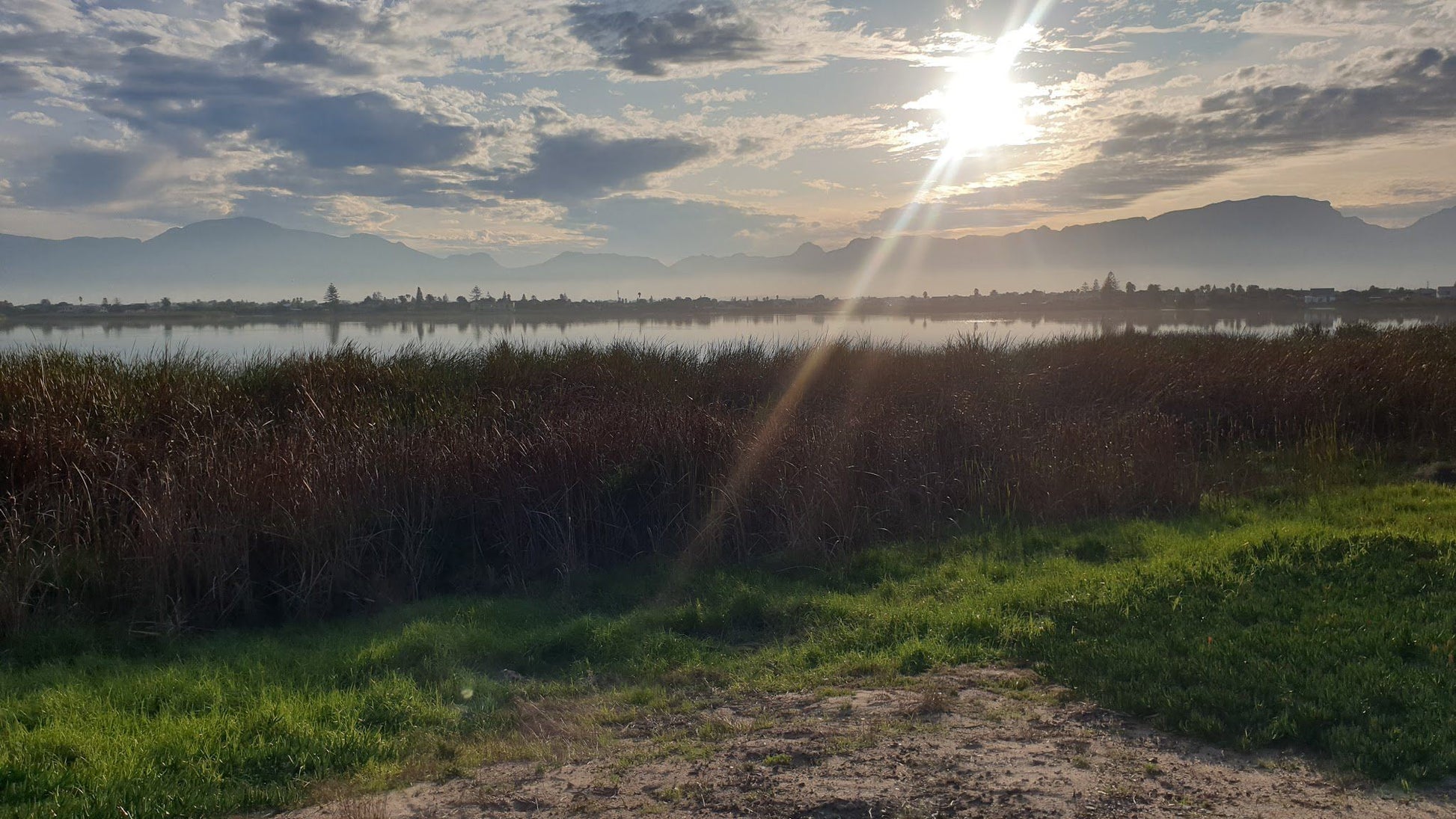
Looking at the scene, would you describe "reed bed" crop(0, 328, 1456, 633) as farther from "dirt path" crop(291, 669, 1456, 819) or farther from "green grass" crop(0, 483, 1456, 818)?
"dirt path" crop(291, 669, 1456, 819)

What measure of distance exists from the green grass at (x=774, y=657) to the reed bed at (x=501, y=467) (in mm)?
738

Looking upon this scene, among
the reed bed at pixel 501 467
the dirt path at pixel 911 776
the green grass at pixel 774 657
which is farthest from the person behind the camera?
the reed bed at pixel 501 467

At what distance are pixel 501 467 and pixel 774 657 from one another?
4.39 meters

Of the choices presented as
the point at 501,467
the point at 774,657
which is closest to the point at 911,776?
the point at 774,657

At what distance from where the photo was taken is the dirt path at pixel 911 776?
3928 millimetres

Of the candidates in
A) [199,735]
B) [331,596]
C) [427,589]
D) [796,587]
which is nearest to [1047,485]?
[796,587]

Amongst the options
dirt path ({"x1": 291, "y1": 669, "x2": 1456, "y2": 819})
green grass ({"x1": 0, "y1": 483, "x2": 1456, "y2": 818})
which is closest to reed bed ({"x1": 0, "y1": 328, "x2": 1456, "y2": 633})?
green grass ({"x1": 0, "y1": 483, "x2": 1456, "y2": 818})

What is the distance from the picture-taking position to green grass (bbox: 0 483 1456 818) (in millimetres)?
4469

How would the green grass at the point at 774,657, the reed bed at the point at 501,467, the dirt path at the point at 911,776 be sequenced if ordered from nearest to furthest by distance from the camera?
the dirt path at the point at 911,776
the green grass at the point at 774,657
the reed bed at the point at 501,467

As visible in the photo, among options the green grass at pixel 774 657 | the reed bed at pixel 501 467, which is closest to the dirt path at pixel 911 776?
the green grass at pixel 774 657

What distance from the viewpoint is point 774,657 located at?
20.2 ft

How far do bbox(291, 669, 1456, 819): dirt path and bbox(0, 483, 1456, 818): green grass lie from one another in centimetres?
27

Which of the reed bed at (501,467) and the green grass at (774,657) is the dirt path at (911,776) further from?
the reed bed at (501,467)

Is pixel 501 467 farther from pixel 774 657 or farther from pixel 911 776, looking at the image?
pixel 911 776
